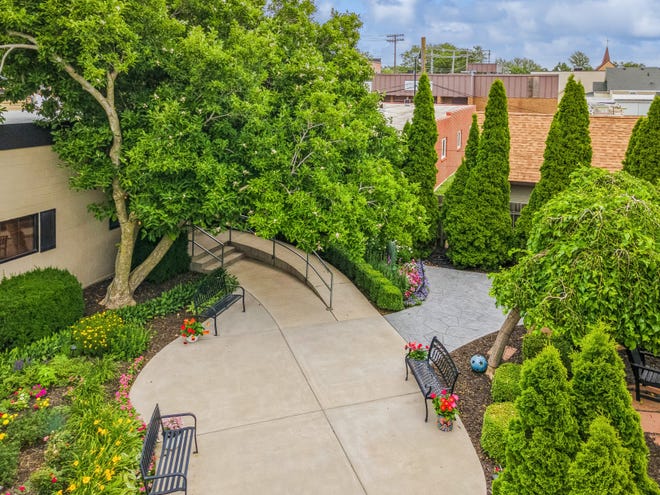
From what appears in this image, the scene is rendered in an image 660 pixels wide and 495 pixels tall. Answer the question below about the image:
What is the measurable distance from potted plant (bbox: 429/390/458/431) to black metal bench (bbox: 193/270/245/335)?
5.23 m

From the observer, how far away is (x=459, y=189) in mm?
16266

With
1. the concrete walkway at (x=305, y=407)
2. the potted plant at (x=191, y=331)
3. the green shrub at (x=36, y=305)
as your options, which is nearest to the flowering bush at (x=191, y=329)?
the potted plant at (x=191, y=331)

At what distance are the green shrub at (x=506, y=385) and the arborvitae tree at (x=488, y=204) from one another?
23.1ft

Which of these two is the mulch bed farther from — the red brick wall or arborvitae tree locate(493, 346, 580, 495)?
the red brick wall

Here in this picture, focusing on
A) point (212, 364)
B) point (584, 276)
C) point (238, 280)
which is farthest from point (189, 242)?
point (584, 276)

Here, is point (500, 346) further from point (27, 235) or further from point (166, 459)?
point (27, 235)

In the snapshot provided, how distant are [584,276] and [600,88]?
6000cm

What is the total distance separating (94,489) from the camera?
650cm

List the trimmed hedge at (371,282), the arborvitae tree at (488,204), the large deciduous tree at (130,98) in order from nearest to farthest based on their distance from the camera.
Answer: the large deciduous tree at (130,98)
the trimmed hedge at (371,282)
the arborvitae tree at (488,204)

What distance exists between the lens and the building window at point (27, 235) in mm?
11078

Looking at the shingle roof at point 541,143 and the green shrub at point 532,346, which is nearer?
the green shrub at point 532,346

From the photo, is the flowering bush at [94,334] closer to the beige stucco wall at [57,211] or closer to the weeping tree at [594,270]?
the beige stucco wall at [57,211]

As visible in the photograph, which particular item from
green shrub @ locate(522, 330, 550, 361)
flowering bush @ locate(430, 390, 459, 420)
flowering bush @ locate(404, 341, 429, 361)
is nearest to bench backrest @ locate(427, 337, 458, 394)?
flowering bush @ locate(404, 341, 429, 361)

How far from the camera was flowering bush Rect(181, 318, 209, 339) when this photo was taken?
11.0m
